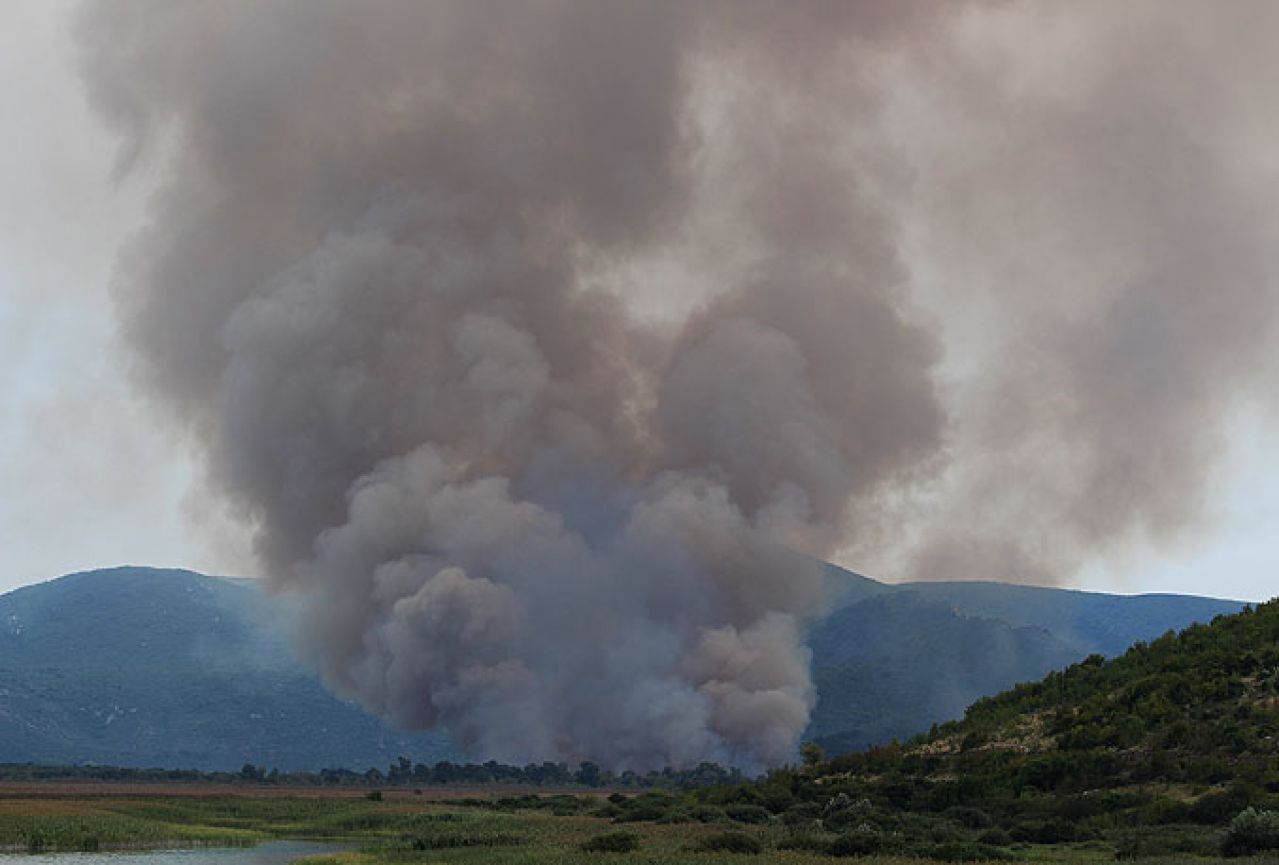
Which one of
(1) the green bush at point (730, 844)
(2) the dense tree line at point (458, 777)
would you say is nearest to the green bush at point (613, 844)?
(1) the green bush at point (730, 844)

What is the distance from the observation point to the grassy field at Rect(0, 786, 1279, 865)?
53.5 m

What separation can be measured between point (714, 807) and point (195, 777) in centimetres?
11476

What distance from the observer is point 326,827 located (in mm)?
86312

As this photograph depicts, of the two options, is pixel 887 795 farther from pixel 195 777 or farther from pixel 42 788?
pixel 195 777

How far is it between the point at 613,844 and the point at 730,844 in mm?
5205

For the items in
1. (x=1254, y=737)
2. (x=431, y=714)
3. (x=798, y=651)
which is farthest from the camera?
(x=798, y=651)

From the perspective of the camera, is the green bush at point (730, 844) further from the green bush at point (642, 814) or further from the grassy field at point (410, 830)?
the green bush at point (642, 814)

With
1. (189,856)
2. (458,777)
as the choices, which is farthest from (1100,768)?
(458,777)

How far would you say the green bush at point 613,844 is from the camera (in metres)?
56.1

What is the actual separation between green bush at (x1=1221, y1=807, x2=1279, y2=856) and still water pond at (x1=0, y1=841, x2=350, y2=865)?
39.9 m

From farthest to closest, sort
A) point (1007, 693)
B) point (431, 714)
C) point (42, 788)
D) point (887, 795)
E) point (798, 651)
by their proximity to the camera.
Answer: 1. point (798, 651)
2. point (431, 714)
3. point (42, 788)
4. point (1007, 693)
5. point (887, 795)

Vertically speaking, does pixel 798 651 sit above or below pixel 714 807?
above

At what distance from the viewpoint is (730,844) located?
55.4 m

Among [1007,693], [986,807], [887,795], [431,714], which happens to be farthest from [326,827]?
[431,714]
